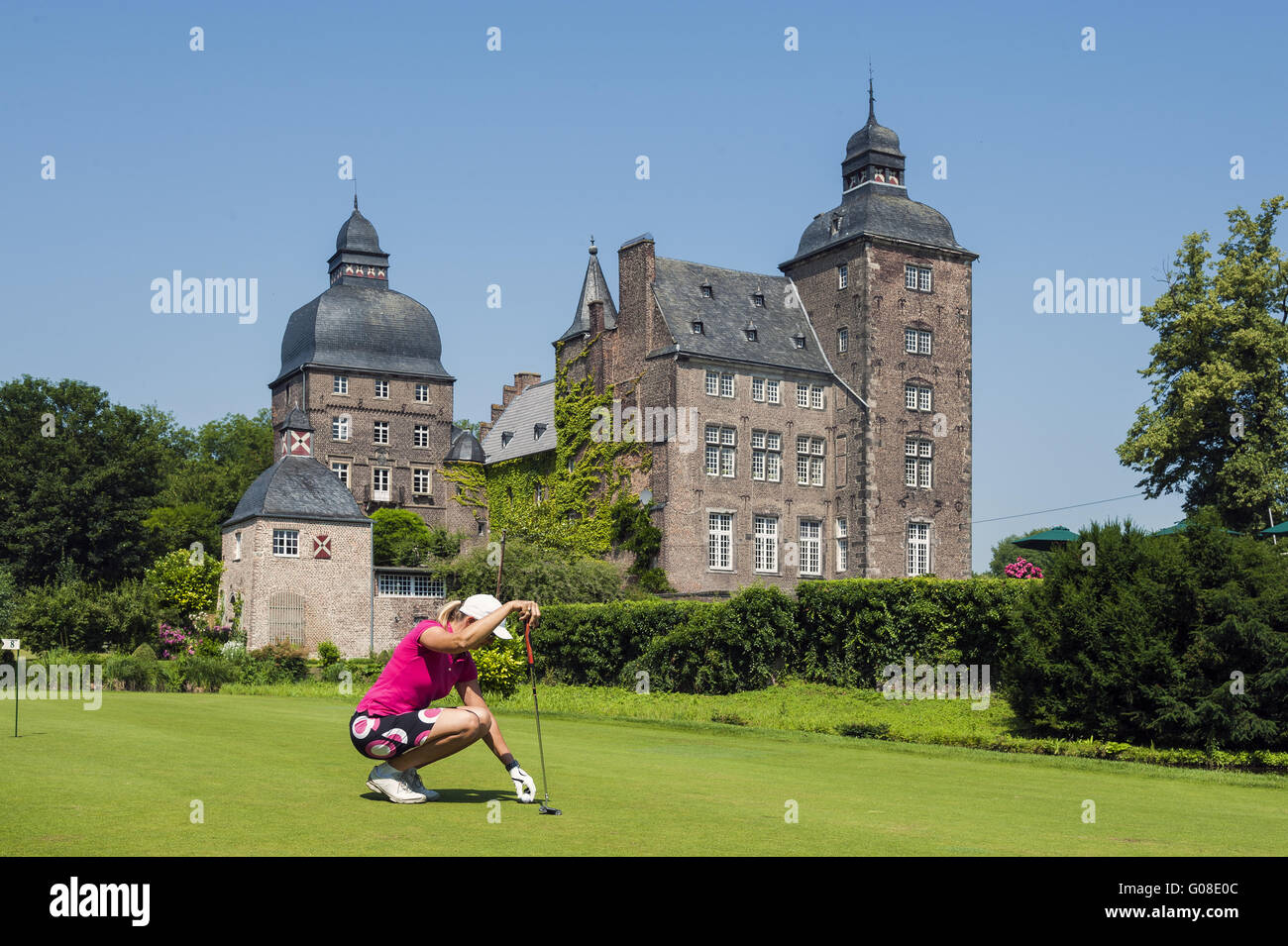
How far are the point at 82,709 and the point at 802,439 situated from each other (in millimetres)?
44156

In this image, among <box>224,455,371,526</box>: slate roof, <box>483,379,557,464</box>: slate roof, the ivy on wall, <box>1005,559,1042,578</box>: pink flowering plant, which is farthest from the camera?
<box>483,379,557,464</box>: slate roof

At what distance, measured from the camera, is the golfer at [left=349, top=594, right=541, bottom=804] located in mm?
9930

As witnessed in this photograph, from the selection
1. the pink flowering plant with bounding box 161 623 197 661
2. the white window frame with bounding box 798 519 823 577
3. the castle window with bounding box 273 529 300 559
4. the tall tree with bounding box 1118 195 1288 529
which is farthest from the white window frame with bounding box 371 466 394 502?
the tall tree with bounding box 1118 195 1288 529

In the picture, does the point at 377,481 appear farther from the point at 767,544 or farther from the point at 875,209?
the point at 875,209

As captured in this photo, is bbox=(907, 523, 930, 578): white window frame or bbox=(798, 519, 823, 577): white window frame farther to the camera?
bbox=(907, 523, 930, 578): white window frame

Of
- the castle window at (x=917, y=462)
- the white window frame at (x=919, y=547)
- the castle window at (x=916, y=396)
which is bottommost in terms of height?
the white window frame at (x=919, y=547)

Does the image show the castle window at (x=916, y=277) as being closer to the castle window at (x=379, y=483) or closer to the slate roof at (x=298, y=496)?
the slate roof at (x=298, y=496)

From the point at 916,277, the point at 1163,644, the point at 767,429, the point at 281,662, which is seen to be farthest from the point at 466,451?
the point at 1163,644

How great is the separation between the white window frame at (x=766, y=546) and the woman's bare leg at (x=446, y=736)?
50.6 metres

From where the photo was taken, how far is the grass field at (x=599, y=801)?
8.20 meters

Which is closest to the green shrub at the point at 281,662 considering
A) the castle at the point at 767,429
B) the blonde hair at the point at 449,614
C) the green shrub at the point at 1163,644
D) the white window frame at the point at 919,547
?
the castle at the point at 767,429

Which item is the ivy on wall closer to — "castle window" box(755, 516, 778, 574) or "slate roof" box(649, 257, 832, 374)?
"slate roof" box(649, 257, 832, 374)

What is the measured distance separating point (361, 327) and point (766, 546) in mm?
38799
